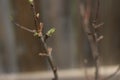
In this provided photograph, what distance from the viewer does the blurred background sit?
149cm

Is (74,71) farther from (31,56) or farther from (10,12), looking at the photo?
(10,12)

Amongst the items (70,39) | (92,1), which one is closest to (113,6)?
(92,1)

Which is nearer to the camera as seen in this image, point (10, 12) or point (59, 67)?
point (10, 12)

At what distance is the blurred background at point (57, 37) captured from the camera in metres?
1.49

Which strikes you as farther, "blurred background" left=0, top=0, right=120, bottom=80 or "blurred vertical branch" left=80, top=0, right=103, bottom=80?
"blurred background" left=0, top=0, right=120, bottom=80

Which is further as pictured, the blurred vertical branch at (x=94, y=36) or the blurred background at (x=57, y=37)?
the blurred background at (x=57, y=37)

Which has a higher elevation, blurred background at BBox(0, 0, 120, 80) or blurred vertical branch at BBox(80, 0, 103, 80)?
blurred background at BBox(0, 0, 120, 80)

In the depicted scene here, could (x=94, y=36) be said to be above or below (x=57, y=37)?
below

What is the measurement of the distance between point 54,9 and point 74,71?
1.24 feet

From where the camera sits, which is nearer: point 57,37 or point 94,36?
point 94,36

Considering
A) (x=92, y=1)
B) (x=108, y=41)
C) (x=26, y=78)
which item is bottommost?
(x=26, y=78)

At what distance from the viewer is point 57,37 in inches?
61.7

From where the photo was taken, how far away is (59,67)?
164 centimetres

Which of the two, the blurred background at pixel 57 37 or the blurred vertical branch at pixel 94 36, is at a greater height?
the blurred background at pixel 57 37
